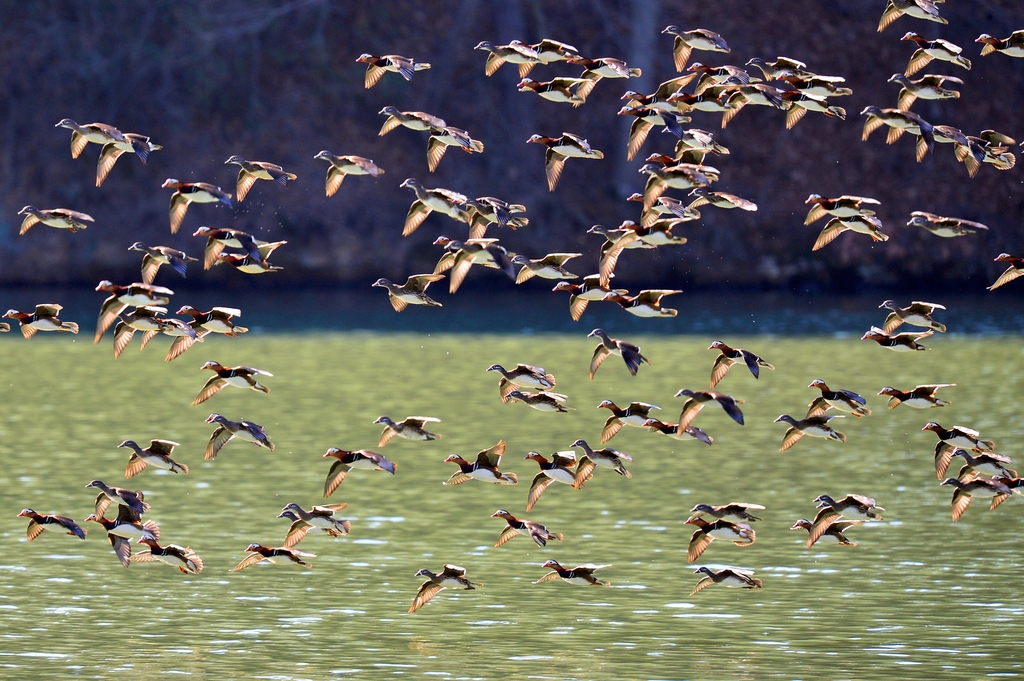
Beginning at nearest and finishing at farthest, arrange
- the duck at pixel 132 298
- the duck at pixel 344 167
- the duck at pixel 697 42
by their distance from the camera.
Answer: the duck at pixel 132 298 < the duck at pixel 344 167 < the duck at pixel 697 42

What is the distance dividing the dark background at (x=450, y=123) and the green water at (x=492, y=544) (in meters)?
18.9

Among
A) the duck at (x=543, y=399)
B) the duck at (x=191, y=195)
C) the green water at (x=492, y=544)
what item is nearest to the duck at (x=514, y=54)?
the duck at (x=191, y=195)

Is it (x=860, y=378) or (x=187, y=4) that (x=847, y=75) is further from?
(x=860, y=378)

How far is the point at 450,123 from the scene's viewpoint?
60.3 meters

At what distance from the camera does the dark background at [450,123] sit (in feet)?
190

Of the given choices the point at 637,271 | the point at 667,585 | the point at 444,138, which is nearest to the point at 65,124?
the point at 444,138

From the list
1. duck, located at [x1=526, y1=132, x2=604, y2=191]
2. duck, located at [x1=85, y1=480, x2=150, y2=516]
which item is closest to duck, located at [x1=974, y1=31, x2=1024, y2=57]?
duck, located at [x1=526, y1=132, x2=604, y2=191]

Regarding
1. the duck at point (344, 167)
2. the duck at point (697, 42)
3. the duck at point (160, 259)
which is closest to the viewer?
the duck at point (160, 259)

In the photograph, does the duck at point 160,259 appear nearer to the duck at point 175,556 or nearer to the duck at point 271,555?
the duck at point 175,556

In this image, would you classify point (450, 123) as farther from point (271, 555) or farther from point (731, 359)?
point (731, 359)

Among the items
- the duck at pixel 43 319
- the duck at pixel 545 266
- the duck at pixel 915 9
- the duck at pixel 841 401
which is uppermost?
the duck at pixel 915 9

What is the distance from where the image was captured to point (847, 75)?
61.6 meters

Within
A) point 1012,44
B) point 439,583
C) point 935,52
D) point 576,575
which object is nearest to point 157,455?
point 439,583

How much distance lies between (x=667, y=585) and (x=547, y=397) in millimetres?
3453
